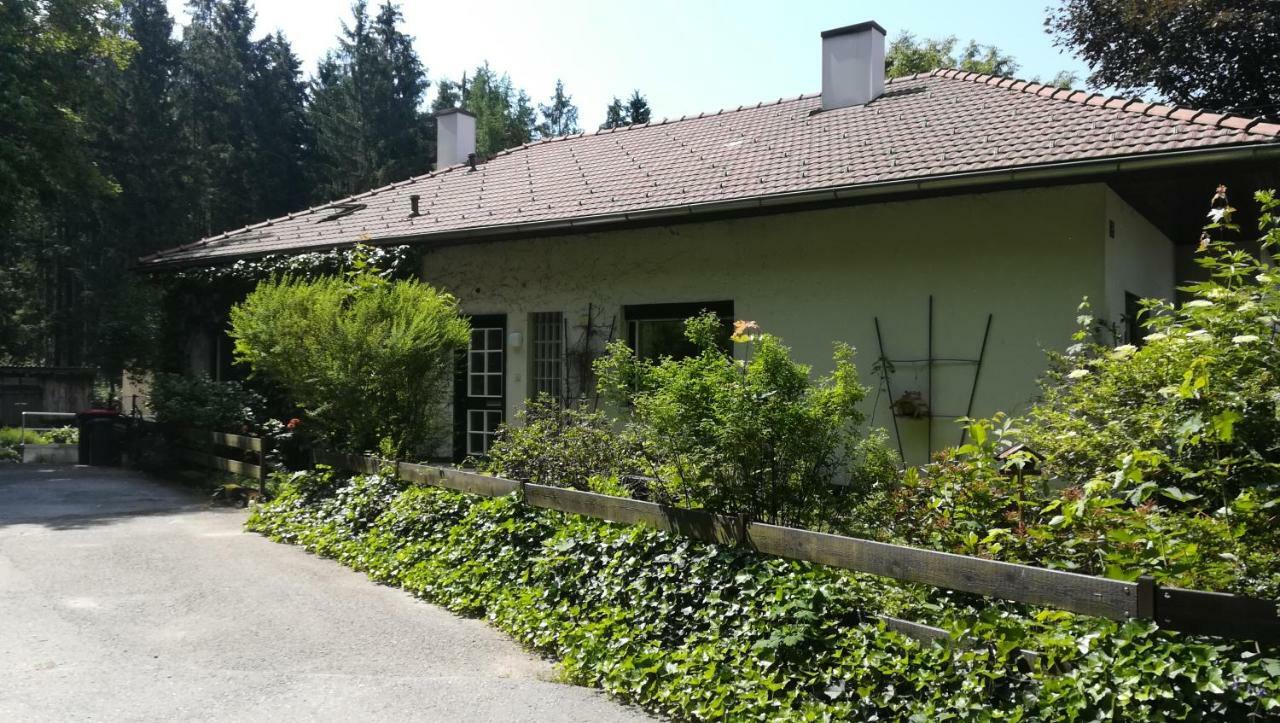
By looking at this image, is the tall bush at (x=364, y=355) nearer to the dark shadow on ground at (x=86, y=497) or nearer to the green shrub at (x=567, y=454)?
the green shrub at (x=567, y=454)

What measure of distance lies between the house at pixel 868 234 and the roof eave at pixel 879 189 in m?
0.02

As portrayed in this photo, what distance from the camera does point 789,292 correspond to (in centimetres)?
1016

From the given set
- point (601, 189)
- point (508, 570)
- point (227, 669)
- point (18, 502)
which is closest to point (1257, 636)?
point (508, 570)

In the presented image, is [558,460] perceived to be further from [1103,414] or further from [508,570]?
[1103,414]

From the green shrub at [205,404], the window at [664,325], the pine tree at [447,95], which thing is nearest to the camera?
the window at [664,325]

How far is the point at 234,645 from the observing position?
5555mm

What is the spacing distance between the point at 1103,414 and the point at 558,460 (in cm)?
384

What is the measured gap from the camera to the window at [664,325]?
1079 centimetres

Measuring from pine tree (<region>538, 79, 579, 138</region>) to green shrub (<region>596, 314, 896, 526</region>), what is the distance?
55599mm

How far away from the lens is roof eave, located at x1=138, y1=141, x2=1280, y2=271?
7467 mm

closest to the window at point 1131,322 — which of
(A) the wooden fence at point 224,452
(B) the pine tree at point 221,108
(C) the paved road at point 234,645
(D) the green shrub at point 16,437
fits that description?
(C) the paved road at point 234,645

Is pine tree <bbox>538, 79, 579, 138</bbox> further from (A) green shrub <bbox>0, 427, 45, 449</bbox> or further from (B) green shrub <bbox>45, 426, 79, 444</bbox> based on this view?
(A) green shrub <bbox>0, 427, 45, 449</bbox>

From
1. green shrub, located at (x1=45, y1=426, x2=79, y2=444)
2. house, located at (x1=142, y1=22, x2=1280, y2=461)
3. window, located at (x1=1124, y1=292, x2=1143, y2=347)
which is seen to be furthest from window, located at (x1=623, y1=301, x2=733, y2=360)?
green shrub, located at (x1=45, y1=426, x2=79, y2=444)

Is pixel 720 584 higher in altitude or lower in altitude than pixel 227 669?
higher
